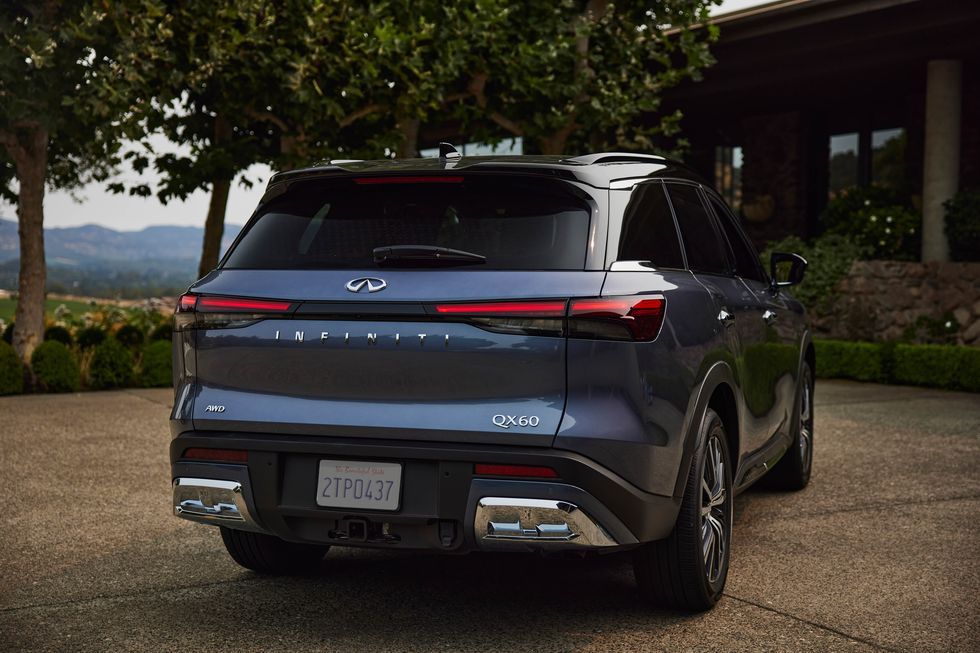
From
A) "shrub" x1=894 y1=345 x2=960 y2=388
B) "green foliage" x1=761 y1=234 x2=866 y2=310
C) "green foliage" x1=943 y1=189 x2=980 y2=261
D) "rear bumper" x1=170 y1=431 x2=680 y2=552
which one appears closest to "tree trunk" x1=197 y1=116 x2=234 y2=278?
"green foliage" x1=761 y1=234 x2=866 y2=310

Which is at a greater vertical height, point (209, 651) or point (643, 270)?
point (643, 270)

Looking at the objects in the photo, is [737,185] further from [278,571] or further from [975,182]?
[278,571]

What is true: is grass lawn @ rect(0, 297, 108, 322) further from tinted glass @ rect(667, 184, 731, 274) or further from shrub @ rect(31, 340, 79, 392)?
tinted glass @ rect(667, 184, 731, 274)

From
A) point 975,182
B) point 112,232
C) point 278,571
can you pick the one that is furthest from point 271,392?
point 112,232

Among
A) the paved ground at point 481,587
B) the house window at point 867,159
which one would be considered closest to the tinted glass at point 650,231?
the paved ground at point 481,587

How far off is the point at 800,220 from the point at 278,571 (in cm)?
1592

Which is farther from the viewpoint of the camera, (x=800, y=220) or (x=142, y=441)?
(x=800, y=220)

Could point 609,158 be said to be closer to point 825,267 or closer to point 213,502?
point 213,502

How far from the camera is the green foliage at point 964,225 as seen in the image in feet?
47.0

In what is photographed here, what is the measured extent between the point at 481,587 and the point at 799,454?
9.22 feet

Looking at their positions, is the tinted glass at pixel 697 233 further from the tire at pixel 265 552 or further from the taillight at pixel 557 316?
the tire at pixel 265 552

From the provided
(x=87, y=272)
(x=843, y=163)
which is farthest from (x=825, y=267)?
(x=87, y=272)

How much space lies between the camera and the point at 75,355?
12.6m

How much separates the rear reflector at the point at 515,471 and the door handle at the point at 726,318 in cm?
131
